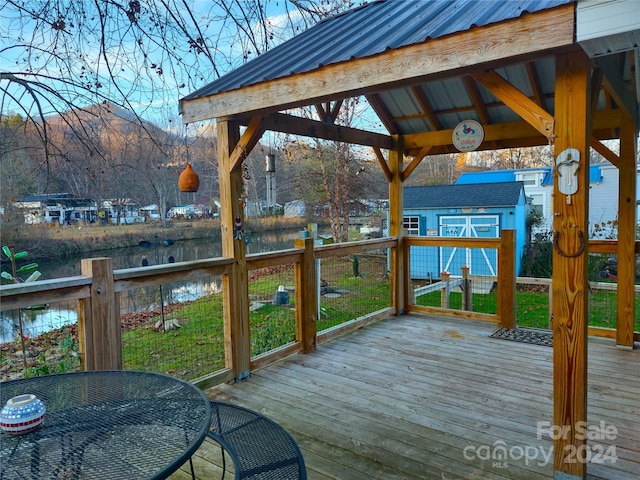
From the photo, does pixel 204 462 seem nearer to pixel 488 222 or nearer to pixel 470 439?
pixel 470 439

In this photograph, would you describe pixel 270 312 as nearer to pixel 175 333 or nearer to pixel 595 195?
pixel 175 333

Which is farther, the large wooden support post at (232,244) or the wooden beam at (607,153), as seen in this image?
the wooden beam at (607,153)

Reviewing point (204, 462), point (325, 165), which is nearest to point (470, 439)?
point (204, 462)

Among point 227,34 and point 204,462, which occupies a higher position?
point 227,34

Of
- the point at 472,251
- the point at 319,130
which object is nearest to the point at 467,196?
the point at 472,251

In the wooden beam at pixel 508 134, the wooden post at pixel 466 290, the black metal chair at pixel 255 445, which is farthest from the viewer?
the wooden post at pixel 466 290

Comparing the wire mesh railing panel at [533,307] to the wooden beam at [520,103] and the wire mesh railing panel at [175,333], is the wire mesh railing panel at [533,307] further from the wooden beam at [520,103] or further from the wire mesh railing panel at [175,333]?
the wooden beam at [520,103]

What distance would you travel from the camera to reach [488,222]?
35.2 ft

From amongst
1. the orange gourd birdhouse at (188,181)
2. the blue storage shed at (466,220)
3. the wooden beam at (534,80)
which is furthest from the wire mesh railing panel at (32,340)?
the blue storage shed at (466,220)

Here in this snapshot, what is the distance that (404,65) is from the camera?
89.8 inches

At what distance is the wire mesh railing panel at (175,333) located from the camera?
4.65 meters

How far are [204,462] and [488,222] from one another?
9.94m

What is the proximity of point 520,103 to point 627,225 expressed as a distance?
2.38 m

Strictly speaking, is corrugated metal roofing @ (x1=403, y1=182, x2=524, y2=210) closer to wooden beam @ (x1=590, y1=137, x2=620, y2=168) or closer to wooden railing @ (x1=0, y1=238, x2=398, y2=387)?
wooden beam @ (x1=590, y1=137, x2=620, y2=168)
